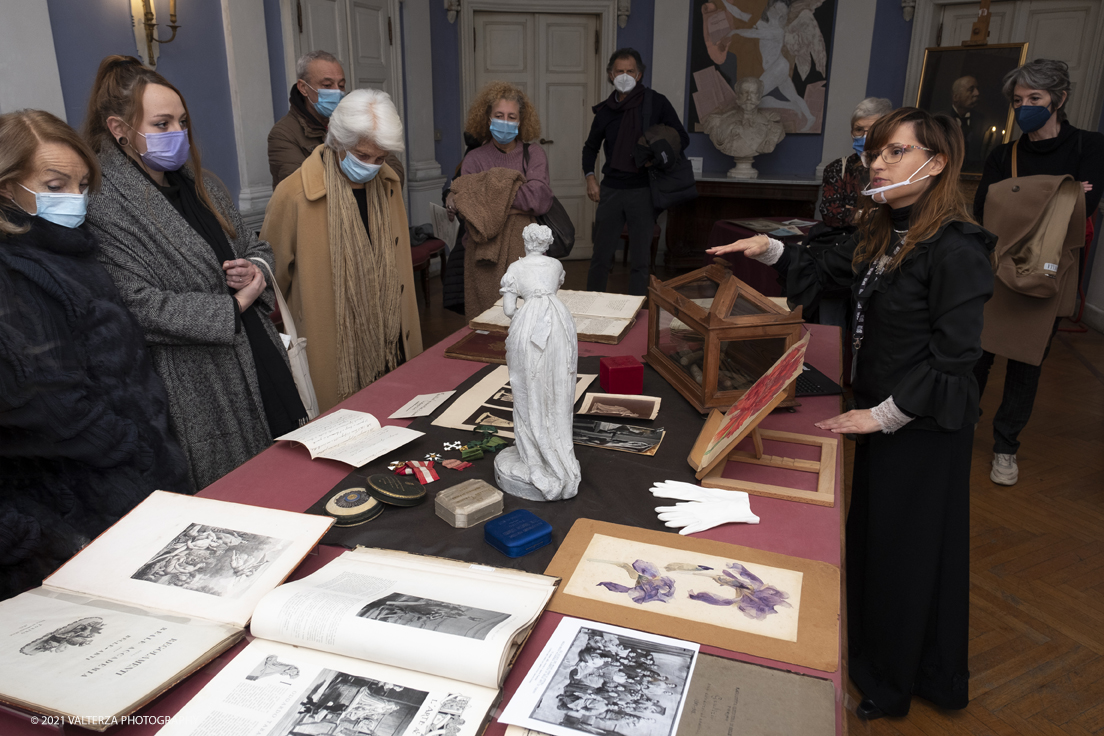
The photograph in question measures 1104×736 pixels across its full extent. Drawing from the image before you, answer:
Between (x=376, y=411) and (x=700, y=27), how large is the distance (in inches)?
272

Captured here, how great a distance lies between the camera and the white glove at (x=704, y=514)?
4.86ft

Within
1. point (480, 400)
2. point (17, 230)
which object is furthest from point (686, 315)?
point (17, 230)

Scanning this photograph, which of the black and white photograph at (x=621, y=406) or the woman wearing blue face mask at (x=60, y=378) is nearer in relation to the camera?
the woman wearing blue face mask at (x=60, y=378)

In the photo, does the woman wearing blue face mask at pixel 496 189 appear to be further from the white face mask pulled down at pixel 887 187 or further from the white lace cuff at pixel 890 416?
the white lace cuff at pixel 890 416

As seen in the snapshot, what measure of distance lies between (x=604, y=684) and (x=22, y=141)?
182 cm

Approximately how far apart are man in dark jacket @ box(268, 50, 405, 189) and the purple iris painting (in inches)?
108

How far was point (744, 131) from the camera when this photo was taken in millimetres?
7566

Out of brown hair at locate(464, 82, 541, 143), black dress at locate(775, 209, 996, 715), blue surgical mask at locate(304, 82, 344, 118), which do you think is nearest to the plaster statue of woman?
black dress at locate(775, 209, 996, 715)

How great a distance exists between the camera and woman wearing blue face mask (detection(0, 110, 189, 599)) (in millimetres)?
1623

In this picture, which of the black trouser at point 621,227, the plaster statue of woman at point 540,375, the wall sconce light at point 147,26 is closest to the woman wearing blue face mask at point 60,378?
the plaster statue of woman at point 540,375

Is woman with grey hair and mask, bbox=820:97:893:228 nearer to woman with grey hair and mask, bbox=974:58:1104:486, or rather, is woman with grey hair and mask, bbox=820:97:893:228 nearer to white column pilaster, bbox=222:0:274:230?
woman with grey hair and mask, bbox=974:58:1104:486

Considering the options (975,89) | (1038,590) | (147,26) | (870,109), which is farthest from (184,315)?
(975,89)

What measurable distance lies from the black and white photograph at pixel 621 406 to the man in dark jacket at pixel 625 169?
115 inches

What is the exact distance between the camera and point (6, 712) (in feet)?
3.36
